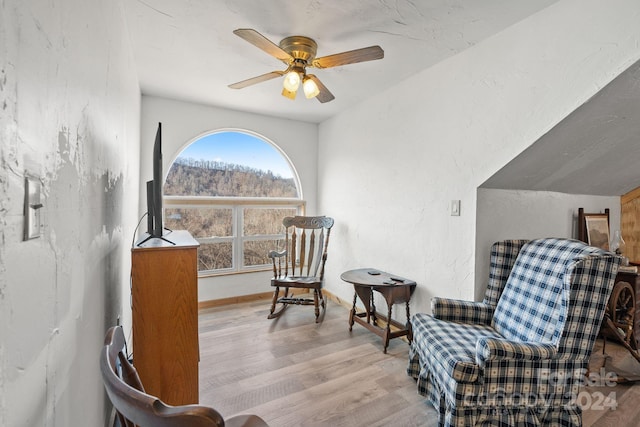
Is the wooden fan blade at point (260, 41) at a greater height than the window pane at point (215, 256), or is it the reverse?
the wooden fan blade at point (260, 41)

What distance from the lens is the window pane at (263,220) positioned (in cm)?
383

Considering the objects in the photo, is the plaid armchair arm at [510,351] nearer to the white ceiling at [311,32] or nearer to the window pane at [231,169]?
the white ceiling at [311,32]

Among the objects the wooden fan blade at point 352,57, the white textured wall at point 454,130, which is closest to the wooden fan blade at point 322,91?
the wooden fan blade at point 352,57

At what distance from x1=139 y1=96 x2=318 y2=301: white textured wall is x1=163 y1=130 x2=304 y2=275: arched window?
9 cm

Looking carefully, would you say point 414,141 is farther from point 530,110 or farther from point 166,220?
point 166,220

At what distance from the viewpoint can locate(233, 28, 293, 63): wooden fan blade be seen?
5.35 ft

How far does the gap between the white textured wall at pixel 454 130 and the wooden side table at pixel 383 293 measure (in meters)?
0.13

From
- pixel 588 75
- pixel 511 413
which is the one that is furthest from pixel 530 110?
pixel 511 413

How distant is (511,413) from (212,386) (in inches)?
70.5

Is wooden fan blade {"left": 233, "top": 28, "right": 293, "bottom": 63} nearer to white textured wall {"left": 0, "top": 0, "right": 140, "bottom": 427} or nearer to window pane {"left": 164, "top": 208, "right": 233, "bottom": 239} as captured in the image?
white textured wall {"left": 0, "top": 0, "right": 140, "bottom": 427}

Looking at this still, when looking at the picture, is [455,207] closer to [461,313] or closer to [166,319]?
[461,313]

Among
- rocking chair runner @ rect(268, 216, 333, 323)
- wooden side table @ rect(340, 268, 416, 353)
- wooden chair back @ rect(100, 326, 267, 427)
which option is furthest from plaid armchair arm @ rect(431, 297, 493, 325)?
wooden chair back @ rect(100, 326, 267, 427)

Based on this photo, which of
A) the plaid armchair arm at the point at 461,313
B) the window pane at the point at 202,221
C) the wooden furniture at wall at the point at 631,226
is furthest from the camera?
the window pane at the point at 202,221

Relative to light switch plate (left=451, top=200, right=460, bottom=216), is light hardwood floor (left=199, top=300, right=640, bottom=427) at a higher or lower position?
lower
